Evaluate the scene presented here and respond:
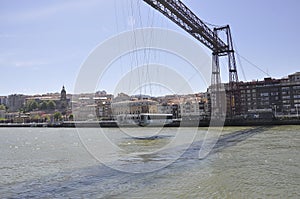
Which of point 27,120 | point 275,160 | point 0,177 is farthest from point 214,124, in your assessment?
point 27,120

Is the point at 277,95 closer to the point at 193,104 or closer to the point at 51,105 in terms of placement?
the point at 193,104

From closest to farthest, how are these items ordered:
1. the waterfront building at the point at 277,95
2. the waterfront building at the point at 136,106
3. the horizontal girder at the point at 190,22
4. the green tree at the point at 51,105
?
the horizontal girder at the point at 190,22
the waterfront building at the point at 136,106
the waterfront building at the point at 277,95
the green tree at the point at 51,105

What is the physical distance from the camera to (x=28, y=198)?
313 inches

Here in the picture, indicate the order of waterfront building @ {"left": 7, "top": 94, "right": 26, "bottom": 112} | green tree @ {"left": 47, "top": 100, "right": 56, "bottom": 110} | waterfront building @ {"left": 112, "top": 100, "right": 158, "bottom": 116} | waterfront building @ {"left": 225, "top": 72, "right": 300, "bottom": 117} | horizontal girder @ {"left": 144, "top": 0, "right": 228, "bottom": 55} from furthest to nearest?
waterfront building @ {"left": 7, "top": 94, "right": 26, "bottom": 112} < green tree @ {"left": 47, "top": 100, "right": 56, "bottom": 110} < waterfront building @ {"left": 225, "top": 72, "right": 300, "bottom": 117} < waterfront building @ {"left": 112, "top": 100, "right": 158, "bottom": 116} < horizontal girder @ {"left": 144, "top": 0, "right": 228, "bottom": 55}

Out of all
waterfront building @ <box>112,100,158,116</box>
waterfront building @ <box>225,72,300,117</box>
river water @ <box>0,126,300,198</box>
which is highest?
waterfront building @ <box>225,72,300,117</box>

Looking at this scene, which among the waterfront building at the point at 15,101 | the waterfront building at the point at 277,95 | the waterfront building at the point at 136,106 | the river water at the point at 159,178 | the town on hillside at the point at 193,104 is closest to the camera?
the river water at the point at 159,178

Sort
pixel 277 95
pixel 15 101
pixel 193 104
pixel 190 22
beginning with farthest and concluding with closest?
pixel 15 101 < pixel 193 104 < pixel 277 95 < pixel 190 22

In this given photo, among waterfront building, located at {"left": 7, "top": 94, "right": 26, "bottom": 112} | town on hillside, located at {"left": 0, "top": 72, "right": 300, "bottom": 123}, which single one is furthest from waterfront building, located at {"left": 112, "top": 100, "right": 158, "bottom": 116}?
waterfront building, located at {"left": 7, "top": 94, "right": 26, "bottom": 112}

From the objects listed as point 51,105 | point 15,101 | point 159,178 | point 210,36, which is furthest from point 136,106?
point 15,101

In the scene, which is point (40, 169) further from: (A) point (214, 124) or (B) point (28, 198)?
(A) point (214, 124)

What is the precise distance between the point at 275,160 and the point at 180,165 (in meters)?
3.81

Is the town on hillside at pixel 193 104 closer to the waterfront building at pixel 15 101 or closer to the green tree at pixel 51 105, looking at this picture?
the green tree at pixel 51 105

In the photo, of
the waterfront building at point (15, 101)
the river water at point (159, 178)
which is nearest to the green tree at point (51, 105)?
the waterfront building at point (15, 101)

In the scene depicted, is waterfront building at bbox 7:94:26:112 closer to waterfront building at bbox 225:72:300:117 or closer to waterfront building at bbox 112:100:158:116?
waterfront building at bbox 112:100:158:116
